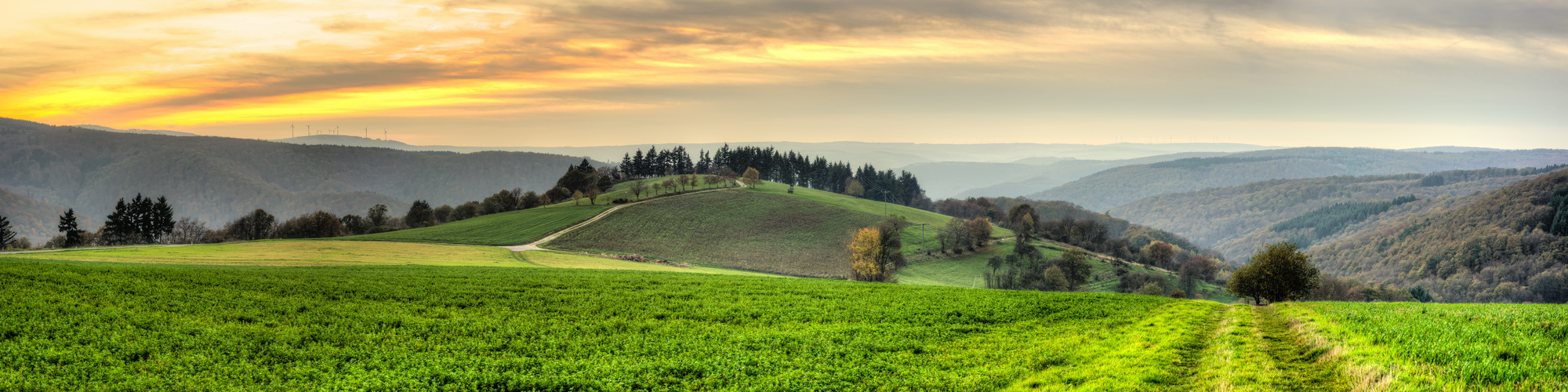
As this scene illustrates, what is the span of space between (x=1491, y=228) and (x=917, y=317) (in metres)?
252

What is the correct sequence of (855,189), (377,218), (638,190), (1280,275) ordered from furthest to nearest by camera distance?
(855,189), (638,190), (377,218), (1280,275)

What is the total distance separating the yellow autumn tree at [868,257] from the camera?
8600cm

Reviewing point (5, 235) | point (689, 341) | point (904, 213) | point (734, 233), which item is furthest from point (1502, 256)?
point (5, 235)

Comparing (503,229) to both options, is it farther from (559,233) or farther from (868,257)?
(868,257)

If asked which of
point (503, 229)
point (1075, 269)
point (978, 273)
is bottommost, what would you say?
point (1075, 269)

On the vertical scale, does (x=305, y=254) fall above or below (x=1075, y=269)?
above

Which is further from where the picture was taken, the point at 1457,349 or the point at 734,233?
the point at 734,233

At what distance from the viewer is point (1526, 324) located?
1648 cm

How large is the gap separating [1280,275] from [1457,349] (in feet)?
150

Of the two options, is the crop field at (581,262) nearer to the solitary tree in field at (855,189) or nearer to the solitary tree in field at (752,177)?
the solitary tree in field at (752,177)

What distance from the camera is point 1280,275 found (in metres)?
51.2

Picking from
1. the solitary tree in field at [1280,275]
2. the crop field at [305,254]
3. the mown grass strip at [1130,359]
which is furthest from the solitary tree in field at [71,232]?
the solitary tree in field at [1280,275]

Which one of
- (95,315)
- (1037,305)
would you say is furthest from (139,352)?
(1037,305)

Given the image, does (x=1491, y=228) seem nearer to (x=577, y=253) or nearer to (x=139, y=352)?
(x=577, y=253)
